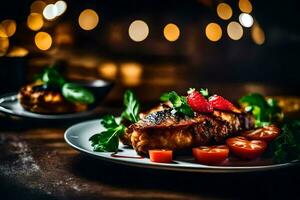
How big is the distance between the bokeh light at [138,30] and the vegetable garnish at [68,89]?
7710 mm

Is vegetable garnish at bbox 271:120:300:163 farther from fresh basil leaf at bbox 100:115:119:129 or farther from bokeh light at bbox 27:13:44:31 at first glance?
bokeh light at bbox 27:13:44:31

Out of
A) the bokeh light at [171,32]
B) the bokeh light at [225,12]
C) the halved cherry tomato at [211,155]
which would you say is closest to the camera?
the halved cherry tomato at [211,155]

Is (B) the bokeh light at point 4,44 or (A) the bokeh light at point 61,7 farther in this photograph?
(A) the bokeh light at point 61,7

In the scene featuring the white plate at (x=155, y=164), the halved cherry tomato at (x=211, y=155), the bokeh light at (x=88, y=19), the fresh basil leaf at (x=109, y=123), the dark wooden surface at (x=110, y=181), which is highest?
the bokeh light at (x=88, y=19)

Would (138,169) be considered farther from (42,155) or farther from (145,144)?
(42,155)

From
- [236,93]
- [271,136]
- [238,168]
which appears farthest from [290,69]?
[238,168]

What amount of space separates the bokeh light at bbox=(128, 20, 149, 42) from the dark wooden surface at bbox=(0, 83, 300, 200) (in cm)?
842

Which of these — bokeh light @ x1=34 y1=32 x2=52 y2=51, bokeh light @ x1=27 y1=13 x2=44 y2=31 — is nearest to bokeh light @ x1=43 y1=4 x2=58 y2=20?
bokeh light @ x1=27 y1=13 x2=44 y2=31

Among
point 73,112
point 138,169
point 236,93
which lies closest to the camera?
point 138,169

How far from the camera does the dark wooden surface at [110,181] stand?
1.45 metres

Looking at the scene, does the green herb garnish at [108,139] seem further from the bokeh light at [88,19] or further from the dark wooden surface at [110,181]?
the bokeh light at [88,19]

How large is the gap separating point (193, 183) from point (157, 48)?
8648mm

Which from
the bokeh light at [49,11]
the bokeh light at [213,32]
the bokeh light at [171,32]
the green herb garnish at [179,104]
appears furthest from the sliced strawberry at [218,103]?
the bokeh light at [171,32]

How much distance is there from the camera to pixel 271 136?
1.87 meters
